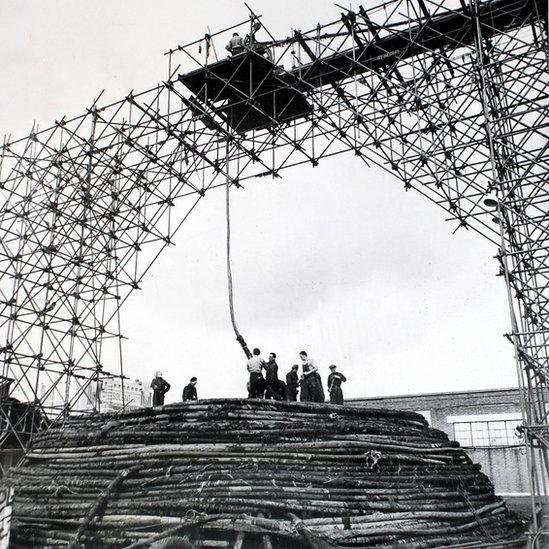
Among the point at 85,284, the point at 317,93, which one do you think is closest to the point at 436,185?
the point at 317,93

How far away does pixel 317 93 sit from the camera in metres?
13.5

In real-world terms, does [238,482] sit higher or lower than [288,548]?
higher

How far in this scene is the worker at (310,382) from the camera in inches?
460

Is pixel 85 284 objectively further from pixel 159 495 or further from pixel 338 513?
pixel 338 513

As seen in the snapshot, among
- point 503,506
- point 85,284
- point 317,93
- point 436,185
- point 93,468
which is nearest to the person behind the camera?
point 93,468

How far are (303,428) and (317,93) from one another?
8557 mm

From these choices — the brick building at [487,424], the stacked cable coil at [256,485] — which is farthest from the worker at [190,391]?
the brick building at [487,424]

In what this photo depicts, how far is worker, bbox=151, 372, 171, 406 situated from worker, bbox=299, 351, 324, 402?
3.63m

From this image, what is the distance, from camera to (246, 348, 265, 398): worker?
35.4ft

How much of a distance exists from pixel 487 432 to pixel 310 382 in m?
11.5

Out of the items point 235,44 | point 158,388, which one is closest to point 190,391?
point 158,388

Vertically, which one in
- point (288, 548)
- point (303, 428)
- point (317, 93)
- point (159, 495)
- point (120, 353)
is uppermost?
point (317, 93)

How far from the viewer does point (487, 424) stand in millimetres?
20531

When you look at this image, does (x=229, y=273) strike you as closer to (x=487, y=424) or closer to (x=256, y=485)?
(x=256, y=485)
